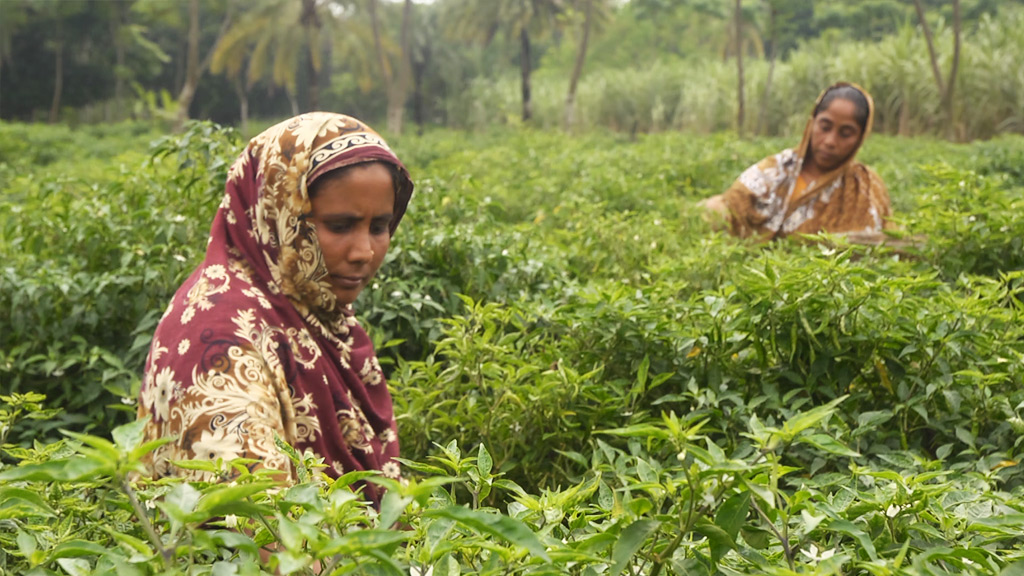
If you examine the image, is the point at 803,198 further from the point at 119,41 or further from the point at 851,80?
the point at 119,41

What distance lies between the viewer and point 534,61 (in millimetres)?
47344

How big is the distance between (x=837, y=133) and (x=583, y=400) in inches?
138

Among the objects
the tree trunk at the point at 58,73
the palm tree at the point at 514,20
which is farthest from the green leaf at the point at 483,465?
the tree trunk at the point at 58,73

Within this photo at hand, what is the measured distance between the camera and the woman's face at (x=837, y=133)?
16.1 feet

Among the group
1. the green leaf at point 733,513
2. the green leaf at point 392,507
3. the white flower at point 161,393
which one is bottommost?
the white flower at point 161,393

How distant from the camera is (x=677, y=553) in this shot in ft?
3.30

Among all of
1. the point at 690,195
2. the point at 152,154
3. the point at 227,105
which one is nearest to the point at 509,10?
the point at 227,105

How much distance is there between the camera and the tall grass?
522 inches

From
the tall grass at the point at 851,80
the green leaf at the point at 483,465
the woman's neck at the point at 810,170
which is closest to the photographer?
the green leaf at the point at 483,465

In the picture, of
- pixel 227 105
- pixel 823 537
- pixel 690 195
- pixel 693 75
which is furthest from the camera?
pixel 227 105

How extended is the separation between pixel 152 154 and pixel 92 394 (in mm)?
1291

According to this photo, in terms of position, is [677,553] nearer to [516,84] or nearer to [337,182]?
[337,182]

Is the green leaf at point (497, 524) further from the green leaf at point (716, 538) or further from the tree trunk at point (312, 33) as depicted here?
the tree trunk at point (312, 33)

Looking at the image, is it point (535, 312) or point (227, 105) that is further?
point (227, 105)
